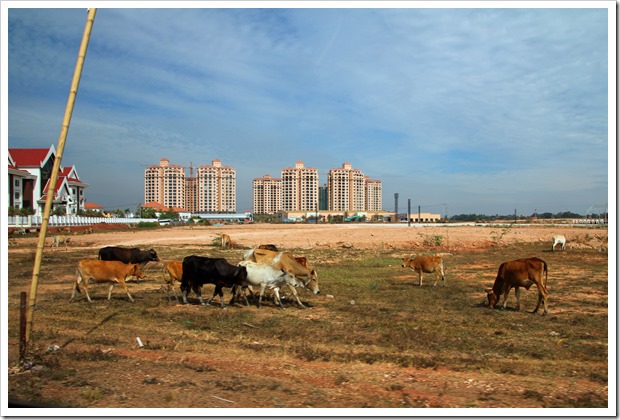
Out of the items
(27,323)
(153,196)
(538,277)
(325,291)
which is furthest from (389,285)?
(153,196)

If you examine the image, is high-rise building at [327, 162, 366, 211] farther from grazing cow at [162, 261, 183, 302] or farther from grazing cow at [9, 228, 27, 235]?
grazing cow at [162, 261, 183, 302]

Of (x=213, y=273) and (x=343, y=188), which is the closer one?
(x=213, y=273)

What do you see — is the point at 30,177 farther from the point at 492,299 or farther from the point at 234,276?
the point at 492,299

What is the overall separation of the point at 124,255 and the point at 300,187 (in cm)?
16892

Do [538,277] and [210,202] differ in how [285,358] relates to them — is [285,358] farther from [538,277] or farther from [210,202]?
[210,202]

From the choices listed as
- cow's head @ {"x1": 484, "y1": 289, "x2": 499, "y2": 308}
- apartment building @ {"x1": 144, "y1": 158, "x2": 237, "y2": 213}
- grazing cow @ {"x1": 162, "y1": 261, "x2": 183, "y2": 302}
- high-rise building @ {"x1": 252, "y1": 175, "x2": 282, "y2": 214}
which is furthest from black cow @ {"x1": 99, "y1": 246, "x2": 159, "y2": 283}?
high-rise building @ {"x1": 252, "y1": 175, "x2": 282, "y2": 214}

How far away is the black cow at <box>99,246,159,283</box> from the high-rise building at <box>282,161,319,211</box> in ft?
544

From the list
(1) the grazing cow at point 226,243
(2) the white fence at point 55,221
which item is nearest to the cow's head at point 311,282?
(1) the grazing cow at point 226,243

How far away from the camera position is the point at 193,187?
566 ft

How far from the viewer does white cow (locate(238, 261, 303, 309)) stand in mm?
11602

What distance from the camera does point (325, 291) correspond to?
1380cm

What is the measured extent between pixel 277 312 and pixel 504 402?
6221mm

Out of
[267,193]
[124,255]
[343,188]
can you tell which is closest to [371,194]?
[343,188]

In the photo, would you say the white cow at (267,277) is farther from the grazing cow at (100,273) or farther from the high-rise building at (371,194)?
the high-rise building at (371,194)
